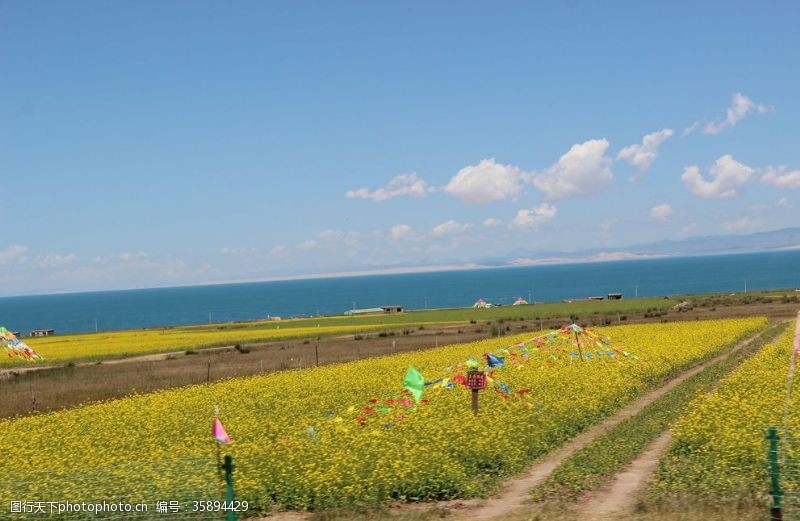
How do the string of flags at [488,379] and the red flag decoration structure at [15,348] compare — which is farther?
the red flag decoration structure at [15,348]

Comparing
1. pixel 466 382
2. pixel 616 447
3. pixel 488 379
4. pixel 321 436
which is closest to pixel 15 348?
pixel 488 379

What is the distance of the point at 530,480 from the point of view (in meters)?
16.7

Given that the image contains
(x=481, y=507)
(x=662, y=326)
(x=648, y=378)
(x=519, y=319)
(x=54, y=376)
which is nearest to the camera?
(x=481, y=507)

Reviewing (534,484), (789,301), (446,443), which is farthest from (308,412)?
(789,301)

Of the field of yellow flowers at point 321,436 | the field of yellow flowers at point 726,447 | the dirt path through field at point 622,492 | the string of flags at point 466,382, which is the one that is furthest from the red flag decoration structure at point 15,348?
the dirt path through field at point 622,492

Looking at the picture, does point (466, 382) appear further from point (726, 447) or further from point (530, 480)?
point (726, 447)

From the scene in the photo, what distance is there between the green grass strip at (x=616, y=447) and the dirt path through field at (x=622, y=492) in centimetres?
22

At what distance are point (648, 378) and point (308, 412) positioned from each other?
14587 mm

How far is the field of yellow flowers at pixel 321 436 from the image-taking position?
1534 centimetres

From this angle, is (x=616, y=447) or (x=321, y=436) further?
(x=321, y=436)

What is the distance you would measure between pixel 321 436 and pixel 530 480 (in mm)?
6000

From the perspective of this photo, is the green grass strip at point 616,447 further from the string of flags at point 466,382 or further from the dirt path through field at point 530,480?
the string of flags at point 466,382

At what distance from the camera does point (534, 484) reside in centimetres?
1625

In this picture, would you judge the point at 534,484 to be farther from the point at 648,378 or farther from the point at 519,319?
the point at 519,319
